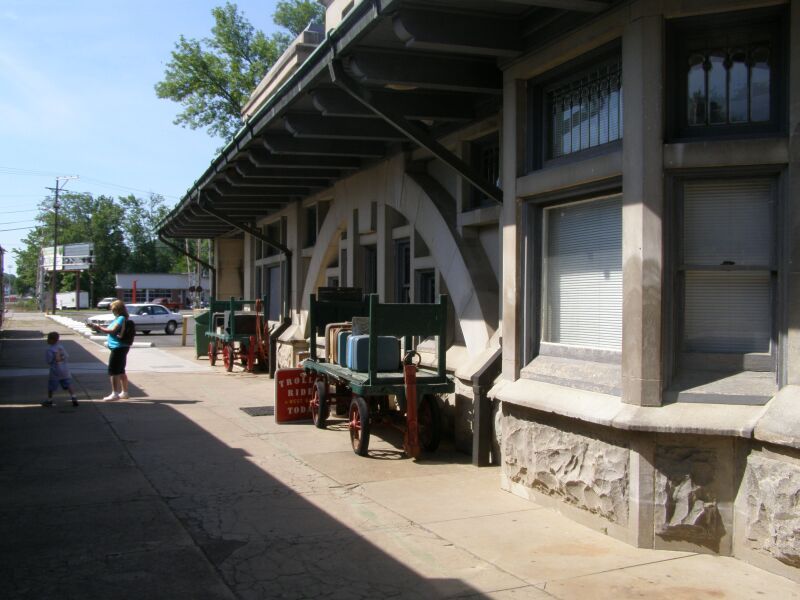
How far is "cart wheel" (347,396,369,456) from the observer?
8727 millimetres

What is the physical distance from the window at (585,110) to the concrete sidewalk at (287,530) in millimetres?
3159

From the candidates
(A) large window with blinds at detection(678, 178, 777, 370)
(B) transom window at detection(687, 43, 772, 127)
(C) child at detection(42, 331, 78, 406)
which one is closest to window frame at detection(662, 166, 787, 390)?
(A) large window with blinds at detection(678, 178, 777, 370)

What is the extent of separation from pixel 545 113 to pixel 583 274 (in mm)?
1600

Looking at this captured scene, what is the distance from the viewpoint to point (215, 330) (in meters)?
20.8

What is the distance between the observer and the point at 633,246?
5.77 metres

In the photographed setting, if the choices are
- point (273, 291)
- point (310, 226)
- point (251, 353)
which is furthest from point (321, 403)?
point (273, 291)

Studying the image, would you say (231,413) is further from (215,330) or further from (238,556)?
(215,330)

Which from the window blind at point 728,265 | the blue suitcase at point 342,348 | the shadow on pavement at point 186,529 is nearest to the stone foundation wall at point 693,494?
the window blind at point 728,265

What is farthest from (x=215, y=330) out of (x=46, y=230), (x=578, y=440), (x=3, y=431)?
(x=46, y=230)

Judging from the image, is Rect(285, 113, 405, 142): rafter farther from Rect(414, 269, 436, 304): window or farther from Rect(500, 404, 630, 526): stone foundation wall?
Rect(500, 404, 630, 526): stone foundation wall

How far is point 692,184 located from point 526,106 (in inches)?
79.6

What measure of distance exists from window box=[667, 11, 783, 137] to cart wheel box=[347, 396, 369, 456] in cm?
453

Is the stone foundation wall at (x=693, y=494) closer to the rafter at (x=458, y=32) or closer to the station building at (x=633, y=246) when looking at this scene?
the station building at (x=633, y=246)

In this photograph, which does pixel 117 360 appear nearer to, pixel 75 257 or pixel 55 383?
pixel 55 383
